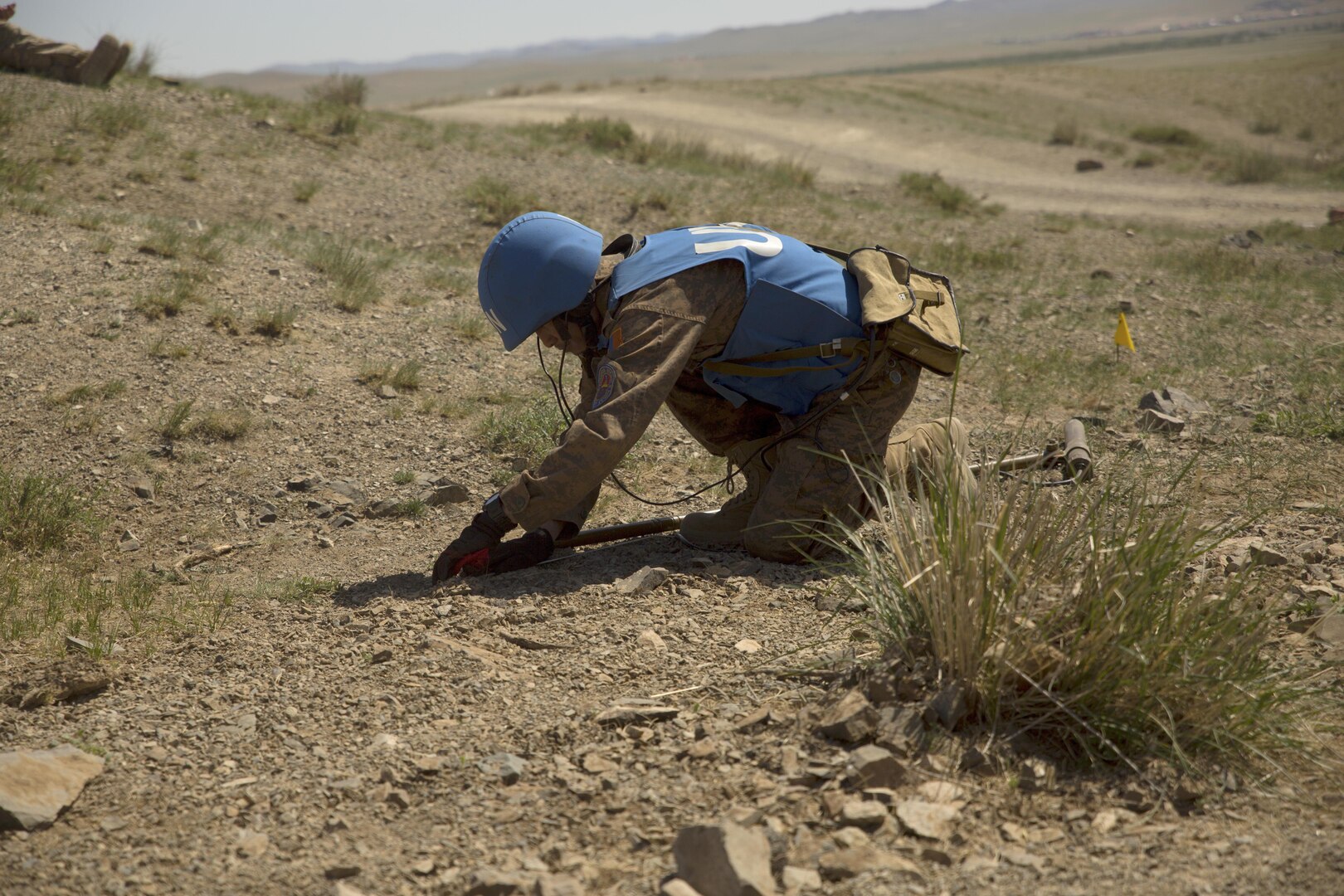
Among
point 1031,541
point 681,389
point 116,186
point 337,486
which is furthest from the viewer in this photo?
point 116,186

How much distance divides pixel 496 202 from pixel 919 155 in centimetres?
1384

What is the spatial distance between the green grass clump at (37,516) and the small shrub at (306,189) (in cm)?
588

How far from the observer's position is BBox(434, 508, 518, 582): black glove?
347cm

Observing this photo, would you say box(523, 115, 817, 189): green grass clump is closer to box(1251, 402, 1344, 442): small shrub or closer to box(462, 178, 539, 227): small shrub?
box(462, 178, 539, 227): small shrub

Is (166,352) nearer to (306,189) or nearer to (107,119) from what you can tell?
(306,189)

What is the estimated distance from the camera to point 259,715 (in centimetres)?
271

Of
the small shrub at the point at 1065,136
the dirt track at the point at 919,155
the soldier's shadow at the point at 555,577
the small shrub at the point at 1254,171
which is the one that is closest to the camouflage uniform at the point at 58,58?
the dirt track at the point at 919,155

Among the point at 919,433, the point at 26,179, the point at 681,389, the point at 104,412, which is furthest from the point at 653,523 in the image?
the point at 26,179

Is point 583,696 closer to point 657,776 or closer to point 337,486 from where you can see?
point 657,776

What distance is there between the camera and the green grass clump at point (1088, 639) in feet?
7.43

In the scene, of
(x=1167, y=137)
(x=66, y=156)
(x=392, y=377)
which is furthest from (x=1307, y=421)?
(x=1167, y=137)

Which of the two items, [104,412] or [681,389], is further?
[104,412]

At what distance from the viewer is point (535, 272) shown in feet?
11.3

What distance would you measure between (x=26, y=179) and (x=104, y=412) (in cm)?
441
